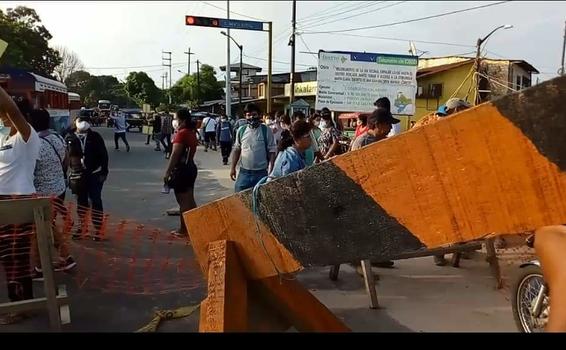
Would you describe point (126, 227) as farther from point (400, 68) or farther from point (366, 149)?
point (400, 68)

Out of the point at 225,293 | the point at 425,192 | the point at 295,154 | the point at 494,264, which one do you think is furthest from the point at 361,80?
the point at 425,192

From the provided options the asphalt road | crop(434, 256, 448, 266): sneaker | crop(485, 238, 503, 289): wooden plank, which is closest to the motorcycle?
the asphalt road

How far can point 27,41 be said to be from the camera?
39625 mm

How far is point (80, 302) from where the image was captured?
4480 millimetres

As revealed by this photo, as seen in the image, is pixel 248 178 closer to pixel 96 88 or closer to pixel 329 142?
pixel 329 142

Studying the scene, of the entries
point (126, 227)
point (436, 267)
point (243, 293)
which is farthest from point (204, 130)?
point (243, 293)

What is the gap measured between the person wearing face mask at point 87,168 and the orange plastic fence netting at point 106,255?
0.37ft

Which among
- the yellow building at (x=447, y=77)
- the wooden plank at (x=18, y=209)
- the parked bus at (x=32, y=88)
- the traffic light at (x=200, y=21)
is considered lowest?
the wooden plank at (x=18, y=209)

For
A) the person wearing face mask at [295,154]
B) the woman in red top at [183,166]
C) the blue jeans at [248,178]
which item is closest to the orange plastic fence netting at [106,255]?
the woman in red top at [183,166]

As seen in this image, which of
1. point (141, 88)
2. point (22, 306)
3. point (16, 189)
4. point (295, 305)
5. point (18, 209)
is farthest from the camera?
point (141, 88)

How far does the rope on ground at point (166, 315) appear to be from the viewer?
12.7ft

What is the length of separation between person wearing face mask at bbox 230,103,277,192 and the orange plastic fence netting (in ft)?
3.76

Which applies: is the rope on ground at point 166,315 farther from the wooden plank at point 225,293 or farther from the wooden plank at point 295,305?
the wooden plank at point 225,293

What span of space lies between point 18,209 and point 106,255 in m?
2.51
